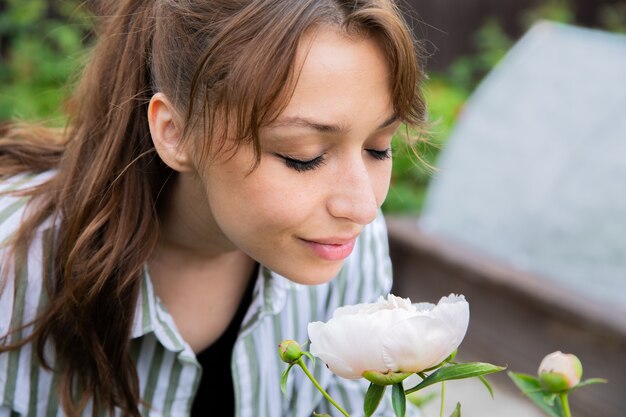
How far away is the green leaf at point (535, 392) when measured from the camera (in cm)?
93

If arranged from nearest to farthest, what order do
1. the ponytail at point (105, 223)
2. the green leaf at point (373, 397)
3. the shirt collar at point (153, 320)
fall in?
the green leaf at point (373, 397) < the ponytail at point (105, 223) < the shirt collar at point (153, 320)

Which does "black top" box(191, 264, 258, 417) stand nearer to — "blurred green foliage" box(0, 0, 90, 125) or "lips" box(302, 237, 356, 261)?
"lips" box(302, 237, 356, 261)

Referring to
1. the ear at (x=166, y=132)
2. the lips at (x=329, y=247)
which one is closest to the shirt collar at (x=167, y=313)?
the ear at (x=166, y=132)

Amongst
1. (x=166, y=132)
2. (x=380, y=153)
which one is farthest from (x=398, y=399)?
(x=166, y=132)

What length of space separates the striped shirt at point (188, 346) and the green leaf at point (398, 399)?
78 centimetres

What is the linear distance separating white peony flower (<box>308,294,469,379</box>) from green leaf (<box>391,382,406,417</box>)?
1.1 inches

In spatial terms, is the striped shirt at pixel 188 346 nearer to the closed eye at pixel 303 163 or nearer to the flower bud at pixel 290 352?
the closed eye at pixel 303 163

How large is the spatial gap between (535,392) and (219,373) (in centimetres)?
106

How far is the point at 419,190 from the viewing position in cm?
566

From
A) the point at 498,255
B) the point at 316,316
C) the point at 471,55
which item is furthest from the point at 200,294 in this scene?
the point at 471,55

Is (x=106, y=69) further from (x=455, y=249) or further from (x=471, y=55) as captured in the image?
(x=471, y=55)

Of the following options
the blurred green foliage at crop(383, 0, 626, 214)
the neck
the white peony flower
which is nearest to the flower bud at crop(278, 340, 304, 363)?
the white peony flower

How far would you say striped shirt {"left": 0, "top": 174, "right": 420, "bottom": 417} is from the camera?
5.32 feet

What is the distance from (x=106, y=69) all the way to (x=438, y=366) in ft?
3.02
